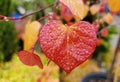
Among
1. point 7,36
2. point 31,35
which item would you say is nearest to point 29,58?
point 31,35

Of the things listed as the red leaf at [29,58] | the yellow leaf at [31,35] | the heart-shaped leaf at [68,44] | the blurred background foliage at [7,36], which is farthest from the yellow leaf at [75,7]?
the blurred background foliage at [7,36]

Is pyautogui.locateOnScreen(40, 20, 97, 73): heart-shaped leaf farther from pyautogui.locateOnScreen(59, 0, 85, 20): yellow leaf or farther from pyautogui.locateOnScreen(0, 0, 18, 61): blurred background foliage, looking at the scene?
pyautogui.locateOnScreen(0, 0, 18, 61): blurred background foliage

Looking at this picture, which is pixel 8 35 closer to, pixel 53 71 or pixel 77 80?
pixel 53 71

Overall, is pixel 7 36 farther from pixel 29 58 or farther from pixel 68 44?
pixel 68 44

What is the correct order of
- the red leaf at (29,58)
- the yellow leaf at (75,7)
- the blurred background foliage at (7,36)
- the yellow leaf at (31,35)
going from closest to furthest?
1. the yellow leaf at (75,7)
2. the red leaf at (29,58)
3. the yellow leaf at (31,35)
4. the blurred background foliage at (7,36)

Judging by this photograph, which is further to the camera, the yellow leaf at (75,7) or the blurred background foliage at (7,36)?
the blurred background foliage at (7,36)

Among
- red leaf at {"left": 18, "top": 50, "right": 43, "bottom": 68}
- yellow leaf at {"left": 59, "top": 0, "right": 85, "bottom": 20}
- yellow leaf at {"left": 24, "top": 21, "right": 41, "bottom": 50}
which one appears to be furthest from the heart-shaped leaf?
yellow leaf at {"left": 24, "top": 21, "right": 41, "bottom": 50}

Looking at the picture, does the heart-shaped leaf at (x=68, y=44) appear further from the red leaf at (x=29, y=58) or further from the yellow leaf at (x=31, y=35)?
the yellow leaf at (x=31, y=35)

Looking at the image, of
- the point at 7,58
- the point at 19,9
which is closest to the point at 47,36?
the point at 7,58
